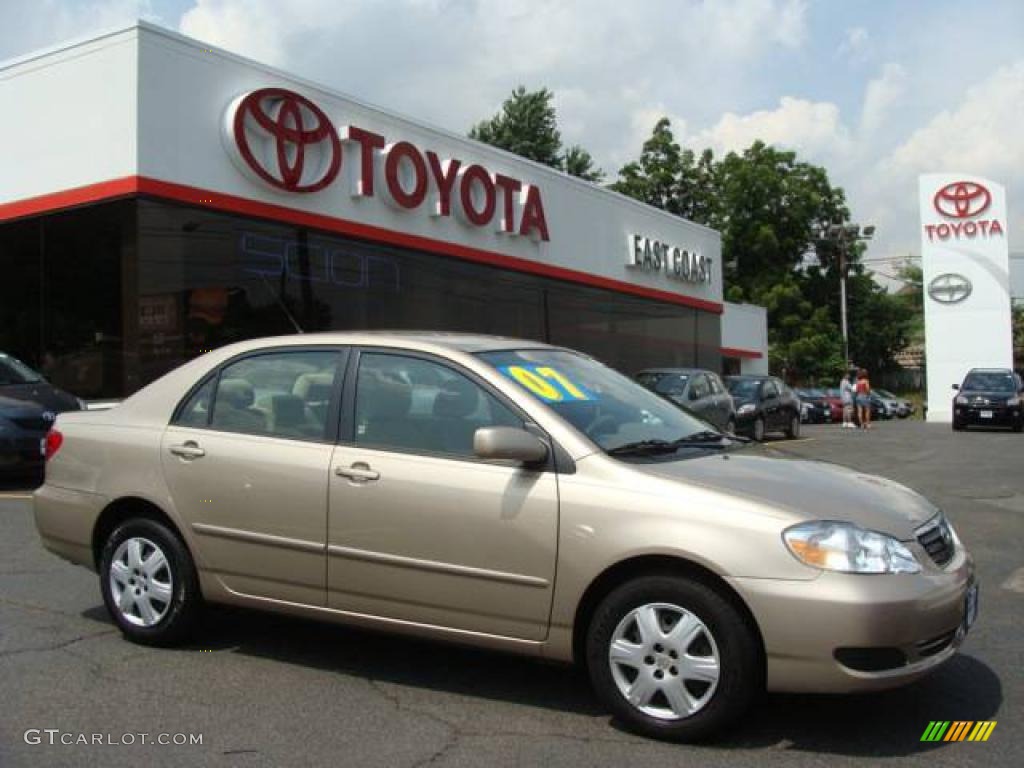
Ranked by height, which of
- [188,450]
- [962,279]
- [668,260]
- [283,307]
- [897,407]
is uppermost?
[962,279]

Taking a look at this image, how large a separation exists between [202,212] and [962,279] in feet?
92.5

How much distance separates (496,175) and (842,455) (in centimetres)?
821

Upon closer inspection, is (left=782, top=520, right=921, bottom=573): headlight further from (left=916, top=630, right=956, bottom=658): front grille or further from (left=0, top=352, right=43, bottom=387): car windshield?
(left=0, top=352, right=43, bottom=387): car windshield

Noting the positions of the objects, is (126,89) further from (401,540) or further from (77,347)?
(401,540)

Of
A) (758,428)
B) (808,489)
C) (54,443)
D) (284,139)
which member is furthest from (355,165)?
(808,489)

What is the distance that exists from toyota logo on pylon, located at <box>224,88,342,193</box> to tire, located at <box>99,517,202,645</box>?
32.1 feet

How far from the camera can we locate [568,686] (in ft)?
14.3

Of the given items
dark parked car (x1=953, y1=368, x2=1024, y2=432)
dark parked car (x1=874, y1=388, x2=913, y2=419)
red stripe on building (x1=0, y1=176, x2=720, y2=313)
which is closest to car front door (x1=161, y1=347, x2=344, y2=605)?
red stripe on building (x1=0, y1=176, x2=720, y2=313)

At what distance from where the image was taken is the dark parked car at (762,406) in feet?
64.7

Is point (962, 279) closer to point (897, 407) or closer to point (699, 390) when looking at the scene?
point (897, 407)

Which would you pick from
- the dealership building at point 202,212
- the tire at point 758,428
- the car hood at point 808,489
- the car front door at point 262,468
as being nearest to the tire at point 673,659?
the car hood at point 808,489

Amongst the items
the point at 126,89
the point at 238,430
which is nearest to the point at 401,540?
the point at 238,430

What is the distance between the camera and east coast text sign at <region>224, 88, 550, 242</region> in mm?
14086

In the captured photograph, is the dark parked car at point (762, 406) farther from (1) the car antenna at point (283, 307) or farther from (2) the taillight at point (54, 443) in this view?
(2) the taillight at point (54, 443)
